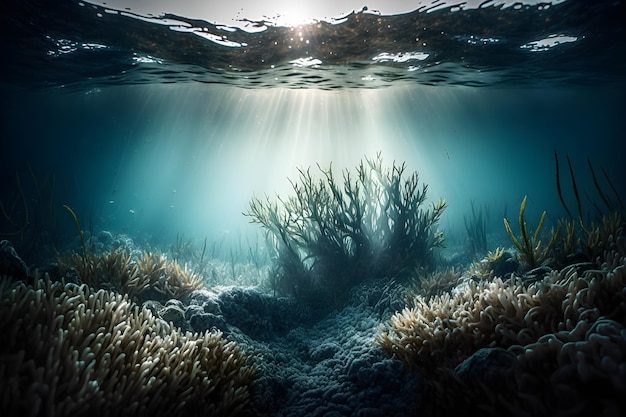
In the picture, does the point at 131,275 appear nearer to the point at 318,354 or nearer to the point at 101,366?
the point at 318,354

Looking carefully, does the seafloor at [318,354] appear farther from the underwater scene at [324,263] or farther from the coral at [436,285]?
the coral at [436,285]

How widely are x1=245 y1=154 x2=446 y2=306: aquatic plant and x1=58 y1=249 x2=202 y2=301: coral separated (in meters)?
3.22

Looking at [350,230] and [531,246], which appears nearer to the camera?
[531,246]

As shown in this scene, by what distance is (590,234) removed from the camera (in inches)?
261

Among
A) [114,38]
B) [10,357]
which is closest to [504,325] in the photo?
[10,357]

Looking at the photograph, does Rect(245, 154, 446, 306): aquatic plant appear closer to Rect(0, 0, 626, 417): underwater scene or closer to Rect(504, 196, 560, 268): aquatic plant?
Rect(0, 0, 626, 417): underwater scene

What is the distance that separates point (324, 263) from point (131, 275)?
5106mm

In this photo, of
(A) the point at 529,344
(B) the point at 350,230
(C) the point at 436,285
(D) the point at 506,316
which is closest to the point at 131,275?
(B) the point at 350,230

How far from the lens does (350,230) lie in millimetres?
9922

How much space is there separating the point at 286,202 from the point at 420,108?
2364 cm

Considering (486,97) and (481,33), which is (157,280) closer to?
(481,33)

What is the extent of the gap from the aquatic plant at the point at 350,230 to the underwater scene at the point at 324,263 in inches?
2.7

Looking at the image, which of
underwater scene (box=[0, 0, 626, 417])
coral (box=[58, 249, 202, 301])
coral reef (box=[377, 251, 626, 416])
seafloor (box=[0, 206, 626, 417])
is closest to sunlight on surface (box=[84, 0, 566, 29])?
underwater scene (box=[0, 0, 626, 417])

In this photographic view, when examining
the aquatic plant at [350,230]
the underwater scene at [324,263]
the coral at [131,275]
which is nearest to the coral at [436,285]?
the underwater scene at [324,263]
